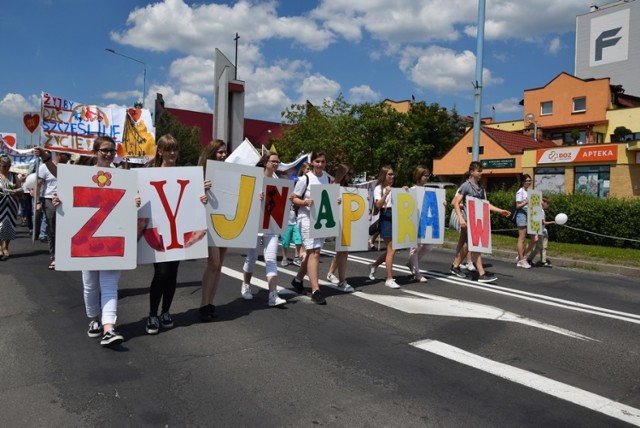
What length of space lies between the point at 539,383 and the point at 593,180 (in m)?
33.0

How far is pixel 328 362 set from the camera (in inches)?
175

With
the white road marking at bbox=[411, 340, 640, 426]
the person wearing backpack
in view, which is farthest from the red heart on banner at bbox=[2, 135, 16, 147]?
the white road marking at bbox=[411, 340, 640, 426]

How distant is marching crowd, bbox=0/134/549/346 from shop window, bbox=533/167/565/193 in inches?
1037

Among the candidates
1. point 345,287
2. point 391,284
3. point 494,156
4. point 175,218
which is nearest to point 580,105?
point 494,156

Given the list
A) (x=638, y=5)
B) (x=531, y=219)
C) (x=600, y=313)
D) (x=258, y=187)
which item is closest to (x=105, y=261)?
(x=258, y=187)

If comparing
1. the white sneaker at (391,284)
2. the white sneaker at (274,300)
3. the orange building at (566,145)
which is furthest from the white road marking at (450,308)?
the orange building at (566,145)

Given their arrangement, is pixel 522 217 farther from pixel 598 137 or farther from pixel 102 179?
pixel 598 137

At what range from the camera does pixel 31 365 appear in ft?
14.2

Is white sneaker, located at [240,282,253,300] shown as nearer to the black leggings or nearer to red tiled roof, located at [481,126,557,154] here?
the black leggings

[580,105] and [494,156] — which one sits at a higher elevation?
[580,105]

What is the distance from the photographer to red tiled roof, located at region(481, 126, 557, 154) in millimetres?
40844

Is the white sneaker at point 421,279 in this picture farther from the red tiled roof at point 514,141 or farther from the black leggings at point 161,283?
the red tiled roof at point 514,141

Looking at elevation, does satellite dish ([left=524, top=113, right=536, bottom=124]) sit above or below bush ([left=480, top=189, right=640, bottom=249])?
above

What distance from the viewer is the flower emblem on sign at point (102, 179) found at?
185 inches
